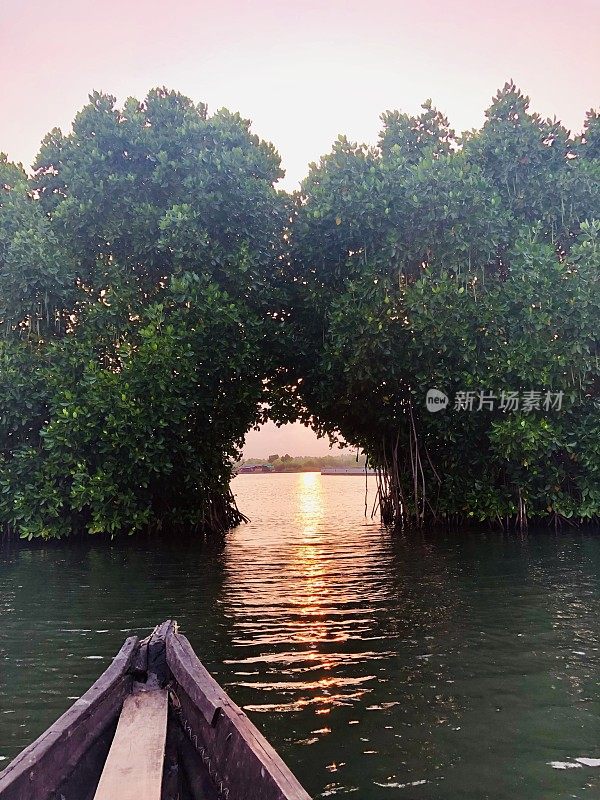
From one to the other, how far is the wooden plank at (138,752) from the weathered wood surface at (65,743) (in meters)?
0.12

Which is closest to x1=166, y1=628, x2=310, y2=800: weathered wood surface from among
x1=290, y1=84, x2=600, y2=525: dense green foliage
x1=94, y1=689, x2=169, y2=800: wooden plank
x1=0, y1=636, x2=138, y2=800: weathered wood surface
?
x1=94, y1=689, x2=169, y2=800: wooden plank

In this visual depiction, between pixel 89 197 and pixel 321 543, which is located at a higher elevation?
pixel 89 197

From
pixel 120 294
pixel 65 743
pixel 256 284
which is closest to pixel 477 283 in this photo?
pixel 256 284

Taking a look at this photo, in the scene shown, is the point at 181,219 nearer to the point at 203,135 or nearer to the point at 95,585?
the point at 203,135

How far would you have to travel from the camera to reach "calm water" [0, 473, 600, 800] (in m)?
4.52

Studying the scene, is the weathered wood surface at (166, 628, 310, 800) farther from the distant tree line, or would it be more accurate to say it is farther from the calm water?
the distant tree line

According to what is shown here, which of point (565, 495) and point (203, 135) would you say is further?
point (565, 495)

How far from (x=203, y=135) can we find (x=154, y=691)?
15463 mm

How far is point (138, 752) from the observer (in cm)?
380

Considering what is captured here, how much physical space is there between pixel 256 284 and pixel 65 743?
589 inches

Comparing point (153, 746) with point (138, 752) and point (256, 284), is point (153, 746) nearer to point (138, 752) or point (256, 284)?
point (138, 752)

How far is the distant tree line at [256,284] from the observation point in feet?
53.9

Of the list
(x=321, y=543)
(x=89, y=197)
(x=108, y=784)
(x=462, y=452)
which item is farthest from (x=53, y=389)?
(x=108, y=784)

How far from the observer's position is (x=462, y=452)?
2097 cm
